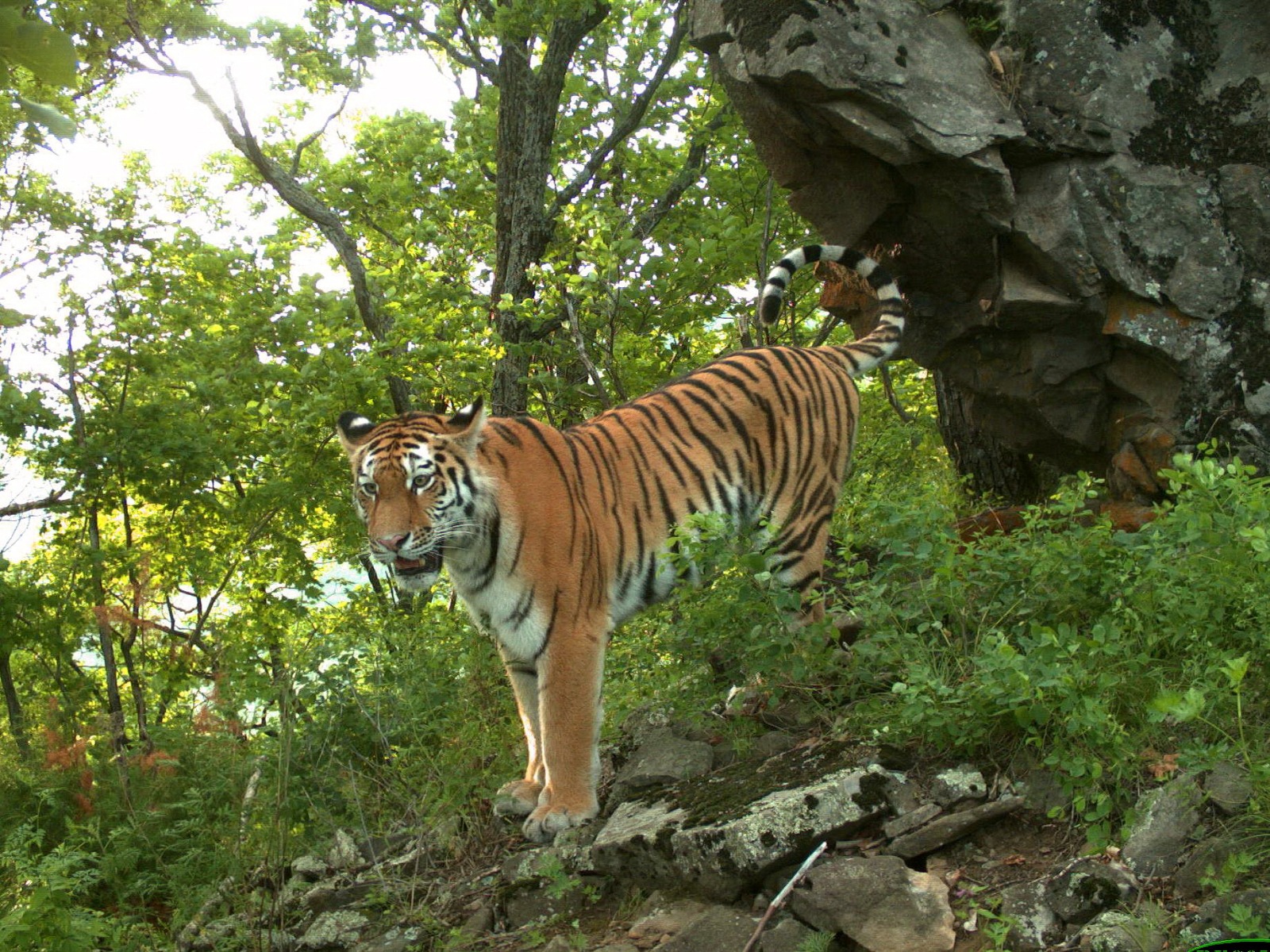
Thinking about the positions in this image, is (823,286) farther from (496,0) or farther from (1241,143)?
(496,0)

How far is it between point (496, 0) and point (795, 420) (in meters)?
6.32

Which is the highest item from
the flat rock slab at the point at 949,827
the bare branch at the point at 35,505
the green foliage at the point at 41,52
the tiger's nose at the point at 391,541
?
the bare branch at the point at 35,505

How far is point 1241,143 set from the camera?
612cm

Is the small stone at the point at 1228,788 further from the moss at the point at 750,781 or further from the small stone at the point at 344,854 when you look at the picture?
the small stone at the point at 344,854

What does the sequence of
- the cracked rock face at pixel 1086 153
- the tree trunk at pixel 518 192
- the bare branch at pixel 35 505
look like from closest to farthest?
the cracked rock face at pixel 1086 153 → the bare branch at pixel 35 505 → the tree trunk at pixel 518 192

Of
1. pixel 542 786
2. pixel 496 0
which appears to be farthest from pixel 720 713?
pixel 496 0

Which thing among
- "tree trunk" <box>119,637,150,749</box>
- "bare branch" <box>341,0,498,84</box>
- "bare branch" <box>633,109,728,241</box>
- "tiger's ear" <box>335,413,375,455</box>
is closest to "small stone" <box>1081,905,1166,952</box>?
"tiger's ear" <box>335,413,375,455</box>

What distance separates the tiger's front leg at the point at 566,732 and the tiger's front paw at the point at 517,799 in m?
0.18

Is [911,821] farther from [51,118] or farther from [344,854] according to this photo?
[51,118]

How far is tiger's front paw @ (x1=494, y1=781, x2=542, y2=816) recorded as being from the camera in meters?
5.14

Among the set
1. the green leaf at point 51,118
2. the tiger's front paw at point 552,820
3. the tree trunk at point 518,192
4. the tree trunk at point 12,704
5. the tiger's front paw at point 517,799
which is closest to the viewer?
the green leaf at point 51,118

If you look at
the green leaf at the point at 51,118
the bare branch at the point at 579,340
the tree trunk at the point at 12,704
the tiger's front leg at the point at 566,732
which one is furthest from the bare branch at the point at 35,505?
the green leaf at the point at 51,118

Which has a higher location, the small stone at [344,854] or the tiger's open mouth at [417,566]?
the tiger's open mouth at [417,566]

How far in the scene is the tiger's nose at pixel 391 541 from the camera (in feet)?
16.1
